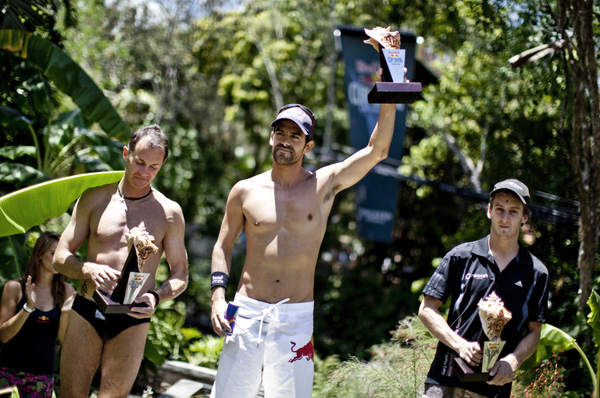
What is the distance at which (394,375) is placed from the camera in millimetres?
4910

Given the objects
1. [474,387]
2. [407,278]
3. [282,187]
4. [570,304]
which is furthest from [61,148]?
[407,278]

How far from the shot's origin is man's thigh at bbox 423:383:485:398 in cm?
312

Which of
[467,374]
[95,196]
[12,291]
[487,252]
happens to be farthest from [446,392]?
[12,291]

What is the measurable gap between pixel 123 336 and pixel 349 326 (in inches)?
390

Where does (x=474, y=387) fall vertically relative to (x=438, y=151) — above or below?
below

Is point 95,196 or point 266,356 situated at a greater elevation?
point 95,196

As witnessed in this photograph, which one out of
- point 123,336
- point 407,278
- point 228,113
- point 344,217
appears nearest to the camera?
point 123,336

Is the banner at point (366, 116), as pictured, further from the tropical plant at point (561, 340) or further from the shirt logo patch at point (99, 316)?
the shirt logo patch at point (99, 316)

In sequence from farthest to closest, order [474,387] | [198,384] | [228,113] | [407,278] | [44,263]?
1. [228,113]
2. [407,278]
3. [198,384]
4. [44,263]
5. [474,387]

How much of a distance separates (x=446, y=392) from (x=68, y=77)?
5220 mm

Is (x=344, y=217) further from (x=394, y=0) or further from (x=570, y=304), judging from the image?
(x=570, y=304)

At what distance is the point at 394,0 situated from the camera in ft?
41.2

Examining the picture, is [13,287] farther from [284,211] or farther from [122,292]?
[284,211]

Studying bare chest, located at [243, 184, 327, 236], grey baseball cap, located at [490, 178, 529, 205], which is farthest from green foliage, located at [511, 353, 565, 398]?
bare chest, located at [243, 184, 327, 236]
